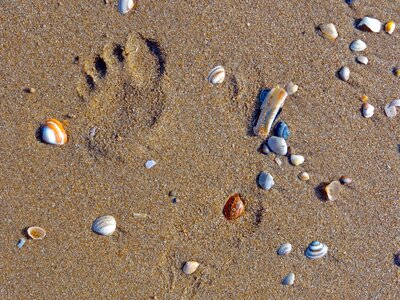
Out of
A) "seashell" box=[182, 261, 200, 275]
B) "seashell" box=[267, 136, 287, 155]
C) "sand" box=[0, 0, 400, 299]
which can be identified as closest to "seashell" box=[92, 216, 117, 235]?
"sand" box=[0, 0, 400, 299]

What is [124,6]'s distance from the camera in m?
2.23

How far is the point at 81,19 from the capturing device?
7.29 feet

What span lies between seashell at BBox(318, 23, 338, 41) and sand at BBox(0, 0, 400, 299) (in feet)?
0.12

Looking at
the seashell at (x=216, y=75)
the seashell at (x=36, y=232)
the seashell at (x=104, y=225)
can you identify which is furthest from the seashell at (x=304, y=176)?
the seashell at (x=36, y=232)

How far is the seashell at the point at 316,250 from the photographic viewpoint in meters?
2.38

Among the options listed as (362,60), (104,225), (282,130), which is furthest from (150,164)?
(362,60)

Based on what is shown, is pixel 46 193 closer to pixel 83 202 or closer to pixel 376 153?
pixel 83 202

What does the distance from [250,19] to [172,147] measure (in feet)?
2.67

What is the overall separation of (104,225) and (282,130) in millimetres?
1077

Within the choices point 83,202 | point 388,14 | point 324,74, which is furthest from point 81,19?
point 388,14

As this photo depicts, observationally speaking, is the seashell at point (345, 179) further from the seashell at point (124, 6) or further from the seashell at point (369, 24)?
the seashell at point (124, 6)

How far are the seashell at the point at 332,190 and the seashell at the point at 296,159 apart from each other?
202 mm

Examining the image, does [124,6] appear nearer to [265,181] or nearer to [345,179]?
[265,181]

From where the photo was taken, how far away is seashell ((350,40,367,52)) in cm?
238
